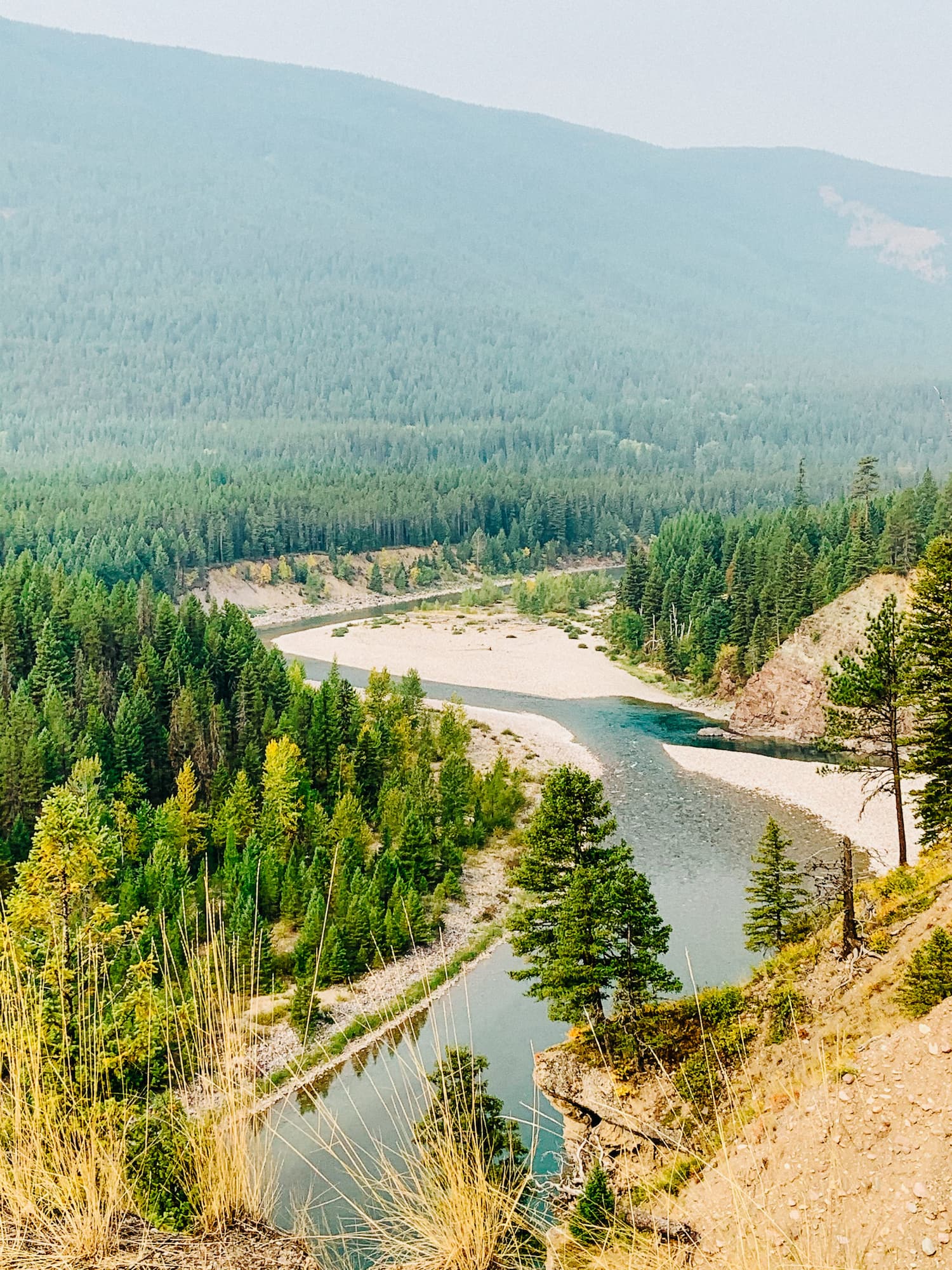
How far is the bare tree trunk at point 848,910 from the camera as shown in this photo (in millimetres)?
19844

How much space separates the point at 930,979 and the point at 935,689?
1240 centimetres

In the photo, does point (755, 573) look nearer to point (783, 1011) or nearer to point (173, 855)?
point (173, 855)

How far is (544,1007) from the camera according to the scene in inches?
1272

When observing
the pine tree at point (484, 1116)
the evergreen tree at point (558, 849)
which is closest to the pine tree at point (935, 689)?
the evergreen tree at point (558, 849)

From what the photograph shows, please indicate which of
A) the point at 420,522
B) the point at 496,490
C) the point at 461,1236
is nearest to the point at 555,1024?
the point at 461,1236

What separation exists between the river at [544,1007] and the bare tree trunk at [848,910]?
10.5ft

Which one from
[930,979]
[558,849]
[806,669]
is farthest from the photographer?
[806,669]

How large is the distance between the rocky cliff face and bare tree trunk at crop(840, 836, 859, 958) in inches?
1788

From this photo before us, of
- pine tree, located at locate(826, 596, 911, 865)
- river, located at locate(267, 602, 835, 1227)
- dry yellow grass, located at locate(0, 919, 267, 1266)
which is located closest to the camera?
dry yellow grass, located at locate(0, 919, 267, 1266)

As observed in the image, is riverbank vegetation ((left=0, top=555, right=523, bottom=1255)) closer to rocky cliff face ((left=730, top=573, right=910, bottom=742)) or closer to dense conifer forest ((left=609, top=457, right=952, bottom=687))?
rocky cliff face ((left=730, top=573, right=910, bottom=742))


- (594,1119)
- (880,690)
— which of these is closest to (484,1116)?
(594,1119)

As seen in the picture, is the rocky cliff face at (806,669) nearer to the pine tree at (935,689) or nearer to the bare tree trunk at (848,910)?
the pine tree at (935,689)

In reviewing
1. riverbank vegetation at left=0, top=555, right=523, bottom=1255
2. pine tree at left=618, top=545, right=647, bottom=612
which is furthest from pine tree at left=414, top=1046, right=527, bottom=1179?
pine tree at left=618, top=545, right=647, bottom=612

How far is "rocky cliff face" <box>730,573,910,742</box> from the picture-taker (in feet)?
215
